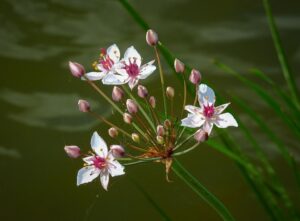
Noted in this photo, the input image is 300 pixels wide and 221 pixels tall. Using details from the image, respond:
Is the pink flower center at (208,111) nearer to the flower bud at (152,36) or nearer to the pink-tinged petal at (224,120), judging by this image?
the pink-tinged petal at (224,120)

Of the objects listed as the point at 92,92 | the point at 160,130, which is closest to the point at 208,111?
the point at 160,130

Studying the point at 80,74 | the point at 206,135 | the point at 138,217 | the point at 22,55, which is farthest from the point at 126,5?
the point at 22,55

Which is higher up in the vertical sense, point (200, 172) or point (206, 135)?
point (200, 172)

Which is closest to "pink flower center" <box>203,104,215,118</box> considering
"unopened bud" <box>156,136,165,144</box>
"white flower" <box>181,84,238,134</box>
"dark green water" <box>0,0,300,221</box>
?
"white flower" <box>181,84,238,134</box>

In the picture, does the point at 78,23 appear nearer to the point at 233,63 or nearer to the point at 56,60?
the point at 56,60

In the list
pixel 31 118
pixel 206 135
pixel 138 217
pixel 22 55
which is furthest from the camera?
pixel 22 55

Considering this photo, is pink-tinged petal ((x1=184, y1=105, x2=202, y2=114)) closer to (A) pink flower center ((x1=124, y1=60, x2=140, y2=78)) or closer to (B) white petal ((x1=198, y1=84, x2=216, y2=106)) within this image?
(B) white petal ((x1=198, y1=84, x2=216, y2=106))
